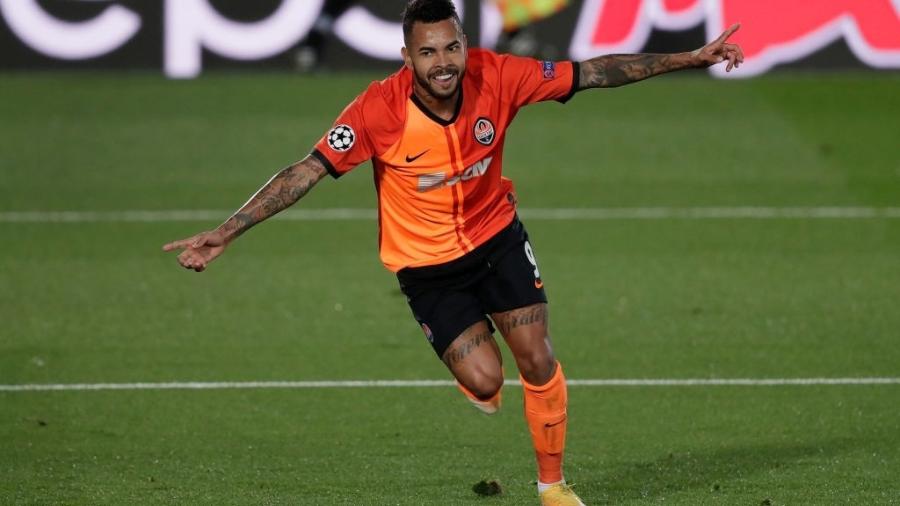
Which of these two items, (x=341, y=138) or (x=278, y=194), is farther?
(x=341, y=138)

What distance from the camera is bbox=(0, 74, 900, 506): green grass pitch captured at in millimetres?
7191

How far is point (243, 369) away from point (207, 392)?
0.48 m

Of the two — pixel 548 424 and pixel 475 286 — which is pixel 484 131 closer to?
pixel 475 286

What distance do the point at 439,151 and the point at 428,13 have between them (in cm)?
55

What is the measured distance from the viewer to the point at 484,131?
6.54 m

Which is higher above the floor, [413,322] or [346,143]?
[346,143]

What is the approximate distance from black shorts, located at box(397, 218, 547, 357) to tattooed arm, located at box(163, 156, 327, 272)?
676mm

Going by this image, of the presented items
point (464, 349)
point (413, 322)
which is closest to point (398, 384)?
point (413, 322)

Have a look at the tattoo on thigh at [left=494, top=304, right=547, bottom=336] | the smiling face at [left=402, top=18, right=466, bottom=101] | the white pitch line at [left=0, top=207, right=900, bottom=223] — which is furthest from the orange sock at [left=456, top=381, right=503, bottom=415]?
the white pitch line at [left=0, top=207, right=900, bottom=223]

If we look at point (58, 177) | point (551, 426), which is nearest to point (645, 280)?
point (551, 426)

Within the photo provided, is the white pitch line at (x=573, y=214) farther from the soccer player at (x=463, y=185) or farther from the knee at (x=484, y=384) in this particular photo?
the knee at (x=484, y=384)

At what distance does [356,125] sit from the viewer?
6.39 meters

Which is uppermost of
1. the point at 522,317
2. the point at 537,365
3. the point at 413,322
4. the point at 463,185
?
the point at 463,185

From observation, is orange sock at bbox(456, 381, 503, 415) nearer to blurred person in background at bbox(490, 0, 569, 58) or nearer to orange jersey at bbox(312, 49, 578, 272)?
orange jersey at bbox(312, 49, 578, 272)
